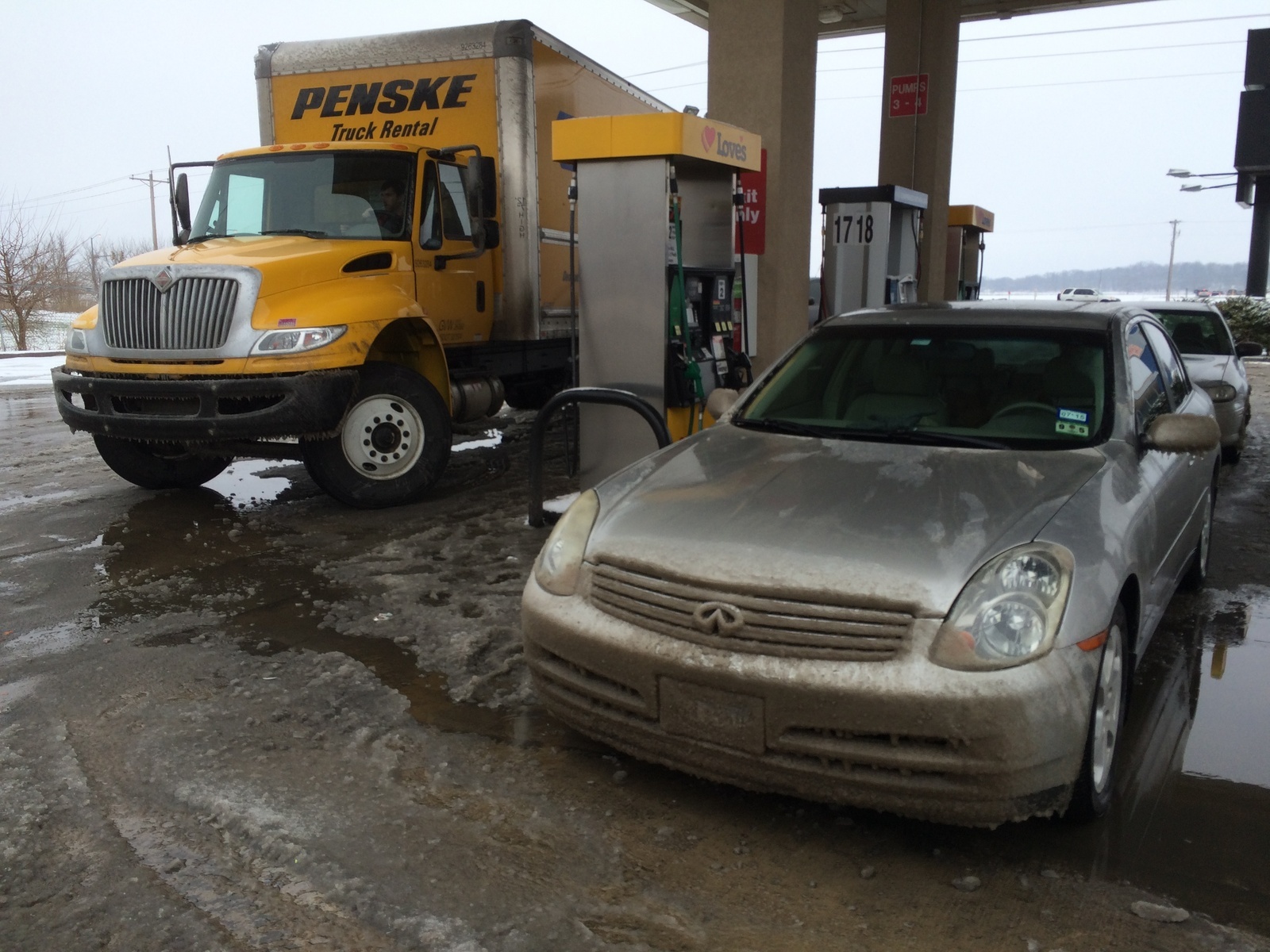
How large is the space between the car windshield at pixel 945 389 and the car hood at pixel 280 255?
3.83 meters

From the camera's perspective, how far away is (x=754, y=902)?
8.57ft

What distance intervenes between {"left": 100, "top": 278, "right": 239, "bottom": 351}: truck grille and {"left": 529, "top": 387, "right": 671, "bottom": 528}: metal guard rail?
2.25 m

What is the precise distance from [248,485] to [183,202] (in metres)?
2.43

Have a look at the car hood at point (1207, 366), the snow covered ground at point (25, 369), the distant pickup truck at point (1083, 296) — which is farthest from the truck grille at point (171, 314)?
the snow covered ground at point (25, 369)

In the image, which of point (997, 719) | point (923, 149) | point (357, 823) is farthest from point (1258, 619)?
point (923, 149)

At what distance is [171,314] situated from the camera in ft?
22.2

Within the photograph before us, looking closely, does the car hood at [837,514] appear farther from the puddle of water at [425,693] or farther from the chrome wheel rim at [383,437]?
the chrome wheel rim at [383,437]

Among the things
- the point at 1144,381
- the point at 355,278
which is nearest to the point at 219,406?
the point at 355,278

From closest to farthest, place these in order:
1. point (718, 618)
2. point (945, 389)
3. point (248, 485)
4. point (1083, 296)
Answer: point (718, 618) → point (945, 389) → point (248, 485) → point (1083, 296)

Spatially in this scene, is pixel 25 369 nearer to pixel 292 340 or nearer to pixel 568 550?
pixel 292 340

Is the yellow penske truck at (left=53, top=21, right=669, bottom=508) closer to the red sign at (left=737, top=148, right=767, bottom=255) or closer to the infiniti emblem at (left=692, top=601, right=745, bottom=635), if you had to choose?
the red sign at (left=737, top=148, right=767, bottom=255)

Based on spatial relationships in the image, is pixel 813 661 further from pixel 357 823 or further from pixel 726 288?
pixel 726 288

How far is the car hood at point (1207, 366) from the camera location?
864cm

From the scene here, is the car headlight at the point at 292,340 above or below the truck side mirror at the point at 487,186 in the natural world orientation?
below
